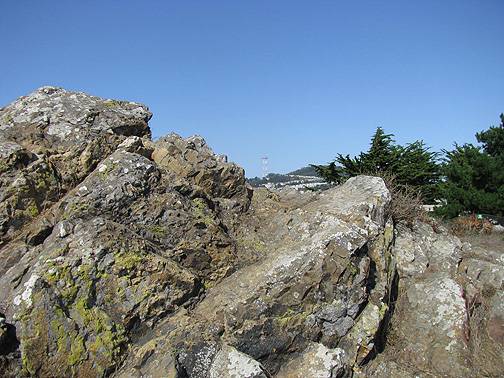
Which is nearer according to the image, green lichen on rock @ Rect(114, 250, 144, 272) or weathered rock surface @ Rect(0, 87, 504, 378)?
weathered rock surface @ Rect(0, 87, 504, 378)

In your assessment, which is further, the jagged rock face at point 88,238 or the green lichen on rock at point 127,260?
the green lichen on rock at point 127,260

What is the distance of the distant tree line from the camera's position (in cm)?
1775

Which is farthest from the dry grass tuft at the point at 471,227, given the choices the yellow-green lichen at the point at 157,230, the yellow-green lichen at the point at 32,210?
the yellow-green lichen at the point at 32,210

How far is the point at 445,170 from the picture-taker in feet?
65.1

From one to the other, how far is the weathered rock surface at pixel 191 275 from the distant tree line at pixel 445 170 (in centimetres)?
1131

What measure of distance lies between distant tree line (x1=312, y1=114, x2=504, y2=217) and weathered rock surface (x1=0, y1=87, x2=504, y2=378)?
11307 mm

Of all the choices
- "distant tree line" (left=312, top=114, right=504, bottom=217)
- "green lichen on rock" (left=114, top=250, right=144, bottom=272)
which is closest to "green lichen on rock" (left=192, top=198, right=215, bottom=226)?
"green lichen on rock" (left=114, top=250, right=144, bottom=272)

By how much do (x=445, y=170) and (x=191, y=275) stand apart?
18.2 m

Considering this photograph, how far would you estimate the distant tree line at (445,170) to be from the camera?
17.8 m

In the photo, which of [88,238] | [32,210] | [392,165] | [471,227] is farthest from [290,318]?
[392,165]

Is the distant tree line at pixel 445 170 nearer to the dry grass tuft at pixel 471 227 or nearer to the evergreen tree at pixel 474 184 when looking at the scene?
the evergreen tree at pixel 474 184

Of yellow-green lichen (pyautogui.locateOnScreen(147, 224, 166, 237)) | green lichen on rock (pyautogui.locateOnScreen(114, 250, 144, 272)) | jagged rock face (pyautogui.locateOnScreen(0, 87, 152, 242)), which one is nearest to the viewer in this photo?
green lichen on rock (pyautogui.locateOnScreen(114, 250, 144, 272))

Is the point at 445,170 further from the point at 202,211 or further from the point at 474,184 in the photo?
the point at 202,211

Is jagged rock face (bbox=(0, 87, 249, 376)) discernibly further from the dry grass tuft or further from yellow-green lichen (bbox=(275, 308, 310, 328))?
the dry grass tuft
